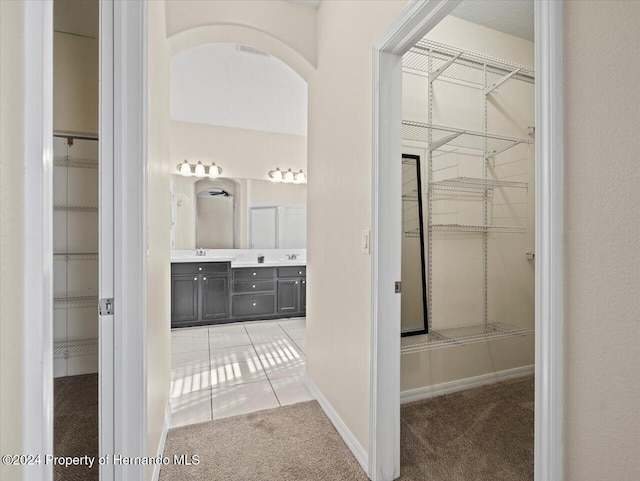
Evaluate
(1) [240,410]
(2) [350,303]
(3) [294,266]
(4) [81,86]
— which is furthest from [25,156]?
(3) [294,266]

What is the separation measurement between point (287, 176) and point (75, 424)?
13.4 feet

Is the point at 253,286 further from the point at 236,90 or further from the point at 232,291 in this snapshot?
the point at 236,90

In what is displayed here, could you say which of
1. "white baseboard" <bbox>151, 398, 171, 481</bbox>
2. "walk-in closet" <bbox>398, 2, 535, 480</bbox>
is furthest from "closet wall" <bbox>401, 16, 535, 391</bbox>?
"white baseboard" <bbox>151, 398, 171, 481</bbox>

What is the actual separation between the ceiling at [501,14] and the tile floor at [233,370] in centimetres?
307

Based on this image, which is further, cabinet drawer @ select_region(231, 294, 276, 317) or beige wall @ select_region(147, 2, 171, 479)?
cabinet drawer @ select_region(231, 294, 276, 317)

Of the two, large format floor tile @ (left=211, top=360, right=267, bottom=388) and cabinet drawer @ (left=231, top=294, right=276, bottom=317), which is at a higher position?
cabinet drawer @ (left=231, top=294, right=276, bottom=317)

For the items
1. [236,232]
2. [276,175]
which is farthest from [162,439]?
[276,175]

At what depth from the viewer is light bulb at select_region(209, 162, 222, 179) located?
4867 millimetres

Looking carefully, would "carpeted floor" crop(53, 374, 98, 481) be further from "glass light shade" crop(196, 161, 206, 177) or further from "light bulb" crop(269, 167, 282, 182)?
"light bulb" crop(269, 167, 282, 182)

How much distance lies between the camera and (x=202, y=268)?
4312 millimetres

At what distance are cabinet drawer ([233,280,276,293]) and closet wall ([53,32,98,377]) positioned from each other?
1829 mm

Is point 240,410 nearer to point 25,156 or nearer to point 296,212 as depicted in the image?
point 25,156

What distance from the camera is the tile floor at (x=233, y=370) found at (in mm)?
2326

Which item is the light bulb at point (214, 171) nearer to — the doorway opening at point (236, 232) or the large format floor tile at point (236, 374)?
the doorway opening at point (236, 232)
